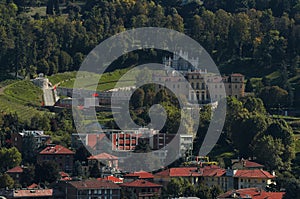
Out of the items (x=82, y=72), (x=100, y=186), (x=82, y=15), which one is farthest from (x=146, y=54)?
(x=100, y=186)

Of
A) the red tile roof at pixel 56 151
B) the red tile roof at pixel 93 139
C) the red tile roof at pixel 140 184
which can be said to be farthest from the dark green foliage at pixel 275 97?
the red tile roof at pixel 140 184

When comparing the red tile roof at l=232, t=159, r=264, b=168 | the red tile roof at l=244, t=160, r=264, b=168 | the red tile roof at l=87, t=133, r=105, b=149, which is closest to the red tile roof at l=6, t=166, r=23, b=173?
the red tile roof at l=87, t=133, r=105, b=149

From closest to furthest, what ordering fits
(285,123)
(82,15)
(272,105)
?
(285,123), (272,105), (82,15)

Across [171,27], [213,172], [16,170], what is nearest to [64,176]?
[16,170]

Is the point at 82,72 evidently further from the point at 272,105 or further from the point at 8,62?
the point at 272,105

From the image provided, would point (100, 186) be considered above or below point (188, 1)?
below

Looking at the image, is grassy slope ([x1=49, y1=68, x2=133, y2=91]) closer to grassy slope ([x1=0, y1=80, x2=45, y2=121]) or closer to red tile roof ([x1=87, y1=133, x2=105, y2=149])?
grassy slope ([x1=0, y1=80, x2=45, y2=121])
